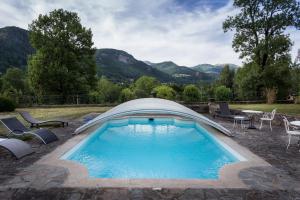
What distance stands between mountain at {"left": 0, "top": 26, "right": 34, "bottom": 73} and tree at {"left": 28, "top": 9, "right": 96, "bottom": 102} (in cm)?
4459

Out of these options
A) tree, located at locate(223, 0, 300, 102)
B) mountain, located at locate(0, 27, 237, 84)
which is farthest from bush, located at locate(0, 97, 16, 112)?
mountain, located at locate(0, 27, 237, 84)

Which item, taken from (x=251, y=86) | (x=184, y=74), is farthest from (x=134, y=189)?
(x=184, y=74)

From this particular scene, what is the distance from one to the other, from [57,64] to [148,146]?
17585 millimetres

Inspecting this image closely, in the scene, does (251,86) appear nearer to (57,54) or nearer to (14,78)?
(57,54)

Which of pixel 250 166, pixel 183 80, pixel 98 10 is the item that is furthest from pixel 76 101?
pixel 183 80

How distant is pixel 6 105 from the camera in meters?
17.2

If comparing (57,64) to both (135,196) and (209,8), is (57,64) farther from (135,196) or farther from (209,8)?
(135,196)

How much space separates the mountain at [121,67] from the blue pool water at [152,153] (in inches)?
2805

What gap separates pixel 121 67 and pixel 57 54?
235ft

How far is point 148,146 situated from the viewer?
9.87 m

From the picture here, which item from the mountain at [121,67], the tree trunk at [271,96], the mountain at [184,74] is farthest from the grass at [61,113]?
the mountain at [184,74]

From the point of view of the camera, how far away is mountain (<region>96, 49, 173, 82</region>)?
3425 inches

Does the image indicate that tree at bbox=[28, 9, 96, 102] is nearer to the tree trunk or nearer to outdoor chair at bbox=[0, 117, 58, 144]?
outdoor chair at bbox=[0, 117, 58, 144]

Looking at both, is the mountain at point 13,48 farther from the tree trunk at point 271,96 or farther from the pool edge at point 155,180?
the pool edge at point 155,180
